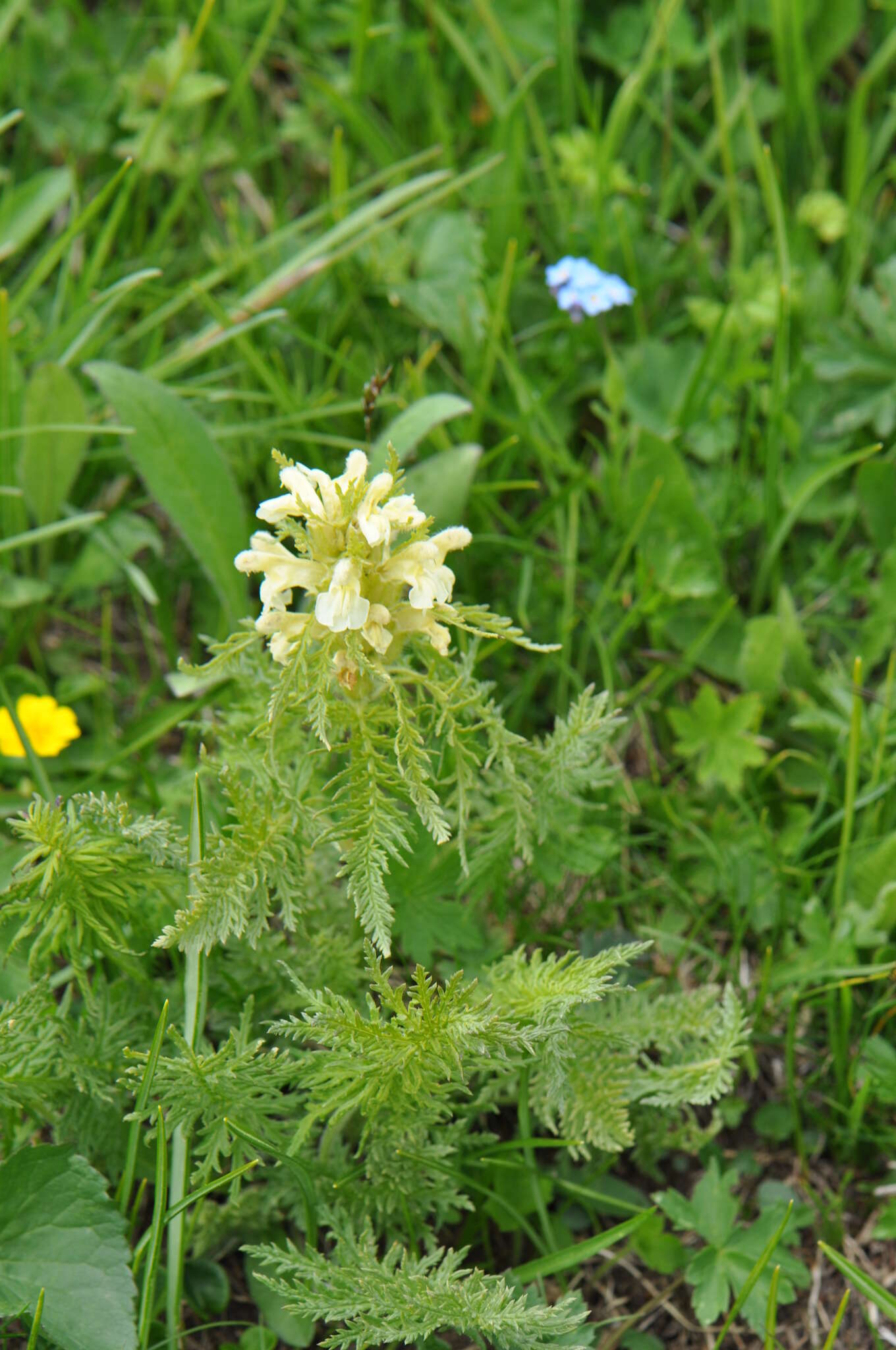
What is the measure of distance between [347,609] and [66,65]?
251 cm

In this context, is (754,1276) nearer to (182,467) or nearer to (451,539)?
(451,539)

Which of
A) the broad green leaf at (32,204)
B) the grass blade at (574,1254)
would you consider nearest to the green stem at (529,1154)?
the grass blade at (574,1254)

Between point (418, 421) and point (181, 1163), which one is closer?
point (181, 1163)

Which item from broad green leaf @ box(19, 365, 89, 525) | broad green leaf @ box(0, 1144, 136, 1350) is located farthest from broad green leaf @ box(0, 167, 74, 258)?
broad green leaf @ box(0, 1144, 136, 1350)

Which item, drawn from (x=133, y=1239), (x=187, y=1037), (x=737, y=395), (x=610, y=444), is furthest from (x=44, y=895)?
(x=737, y=395)

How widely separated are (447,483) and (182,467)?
52 centimetres

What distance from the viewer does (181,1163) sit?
1.76 m

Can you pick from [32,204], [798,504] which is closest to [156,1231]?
[798,504]

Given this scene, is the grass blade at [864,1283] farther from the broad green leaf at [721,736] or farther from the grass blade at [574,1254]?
the broad green leaf at [721,736]

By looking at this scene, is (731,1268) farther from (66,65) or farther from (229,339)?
(66,65)

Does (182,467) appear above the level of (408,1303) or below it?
above

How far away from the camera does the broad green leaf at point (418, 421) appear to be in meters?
2.35

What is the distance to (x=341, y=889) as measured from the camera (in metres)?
2.07

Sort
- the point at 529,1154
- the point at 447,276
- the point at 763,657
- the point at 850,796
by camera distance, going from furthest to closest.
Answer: the point at 447,276
the point at 763,657
the point at 850,796
the point at 529,1154
